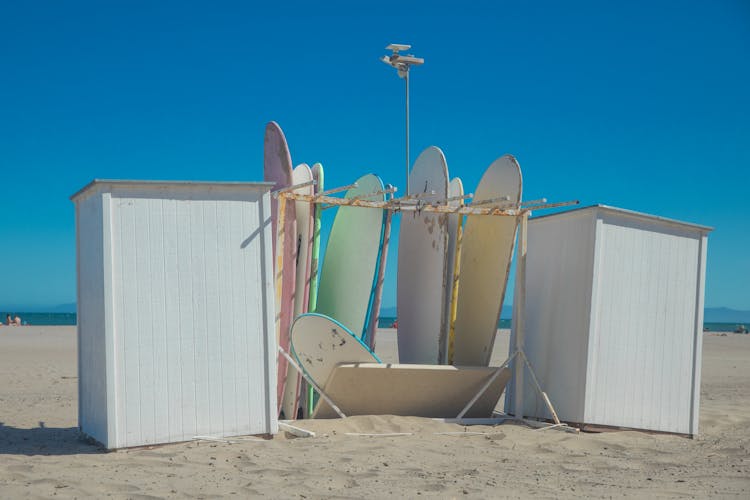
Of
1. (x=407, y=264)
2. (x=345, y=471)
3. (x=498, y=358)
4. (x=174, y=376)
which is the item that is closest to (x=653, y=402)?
(x=407, y=264)

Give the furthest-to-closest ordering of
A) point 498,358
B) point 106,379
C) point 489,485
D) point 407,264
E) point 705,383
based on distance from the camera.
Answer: point 498,358, point 705,383, point 407,264, point 106,379, point 489,485

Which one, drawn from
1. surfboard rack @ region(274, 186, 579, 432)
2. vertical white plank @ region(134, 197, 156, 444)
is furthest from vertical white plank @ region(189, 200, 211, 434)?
surfboard rack @ region(274, 186, 579, 432)

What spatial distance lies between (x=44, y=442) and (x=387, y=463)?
3.12 m

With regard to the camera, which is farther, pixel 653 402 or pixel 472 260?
pixel 472 260

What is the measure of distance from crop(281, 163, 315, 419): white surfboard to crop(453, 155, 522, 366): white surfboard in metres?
1.84

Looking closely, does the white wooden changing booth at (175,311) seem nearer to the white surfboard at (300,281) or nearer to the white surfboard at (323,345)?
the white surfboard at (323,345)

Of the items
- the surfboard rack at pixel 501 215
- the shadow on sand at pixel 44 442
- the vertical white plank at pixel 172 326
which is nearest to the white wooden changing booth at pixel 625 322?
the surfboard rack at pixel 501 215

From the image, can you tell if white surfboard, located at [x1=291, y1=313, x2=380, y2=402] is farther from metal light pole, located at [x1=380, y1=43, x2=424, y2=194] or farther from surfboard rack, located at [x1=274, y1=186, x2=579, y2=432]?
metal light pole, located at [x1=380, y1=43, x2=424, y2=194]

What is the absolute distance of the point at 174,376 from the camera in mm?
6512

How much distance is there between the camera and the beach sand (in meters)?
5.15

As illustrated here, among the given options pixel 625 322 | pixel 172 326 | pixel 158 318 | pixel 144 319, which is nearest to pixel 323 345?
pixel 172 326

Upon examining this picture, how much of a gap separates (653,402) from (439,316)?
2360mm

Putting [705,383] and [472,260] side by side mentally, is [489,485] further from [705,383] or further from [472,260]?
[705,383]

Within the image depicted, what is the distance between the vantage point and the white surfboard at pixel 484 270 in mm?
8648
